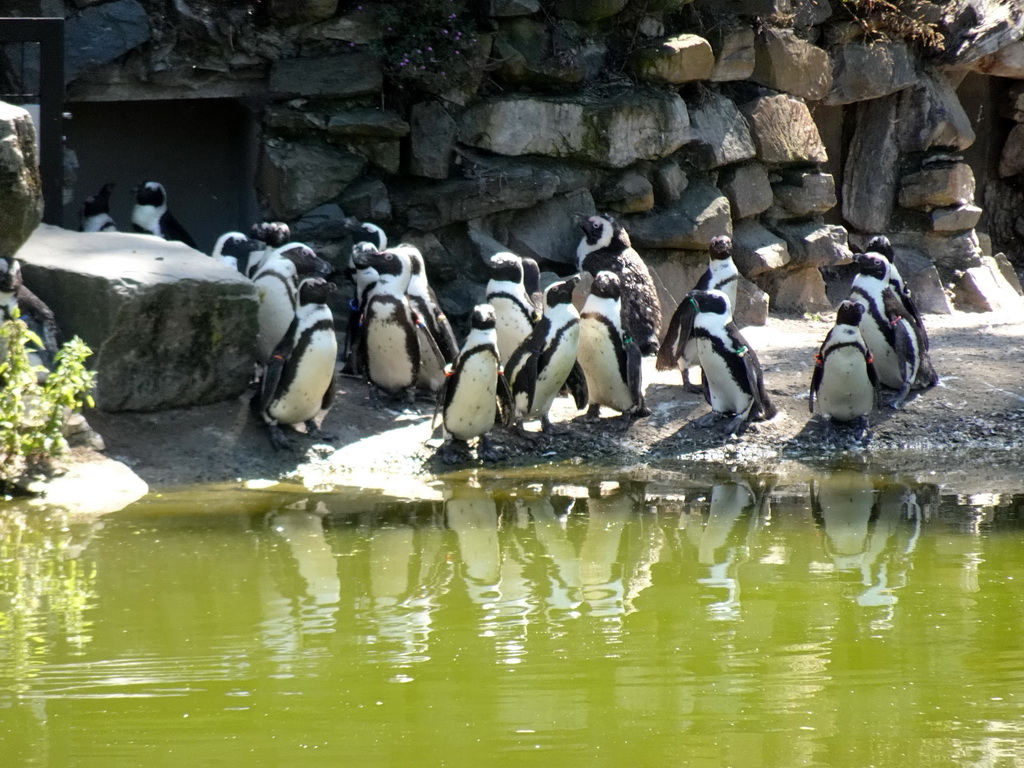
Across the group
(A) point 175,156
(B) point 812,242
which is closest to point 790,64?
(B) point 812,242

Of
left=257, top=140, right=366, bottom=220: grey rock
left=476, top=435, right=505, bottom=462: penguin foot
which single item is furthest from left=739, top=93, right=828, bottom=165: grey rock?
→ left=476, top=435, right=505, bottom=462: penguin foot

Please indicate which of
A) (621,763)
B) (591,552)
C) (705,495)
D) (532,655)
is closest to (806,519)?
(705,495)

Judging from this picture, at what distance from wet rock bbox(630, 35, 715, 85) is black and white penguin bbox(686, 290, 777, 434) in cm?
320

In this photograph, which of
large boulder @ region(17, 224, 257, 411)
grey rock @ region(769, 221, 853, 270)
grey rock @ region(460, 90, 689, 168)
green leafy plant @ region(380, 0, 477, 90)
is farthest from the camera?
grey rock @ region(769, 221, 853, 270)

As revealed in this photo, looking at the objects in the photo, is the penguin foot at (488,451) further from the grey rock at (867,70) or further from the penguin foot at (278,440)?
the grey rock at (867,70)

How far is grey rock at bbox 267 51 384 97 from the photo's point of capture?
9.20m

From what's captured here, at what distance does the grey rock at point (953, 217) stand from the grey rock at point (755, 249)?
1904mm

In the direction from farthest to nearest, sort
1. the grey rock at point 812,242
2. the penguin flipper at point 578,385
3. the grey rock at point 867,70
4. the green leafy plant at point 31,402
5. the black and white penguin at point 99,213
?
the grey rock at point 867,70, the grey rock at point 812,242, the black and white penguin at point 99,213, the penguin flipper at point 578,385, the green leafy plant at point 31,402

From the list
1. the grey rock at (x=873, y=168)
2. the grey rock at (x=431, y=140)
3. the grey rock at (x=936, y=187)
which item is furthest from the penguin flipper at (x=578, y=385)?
the grey rock at (x=936, y=187)

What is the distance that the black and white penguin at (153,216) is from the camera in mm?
9430

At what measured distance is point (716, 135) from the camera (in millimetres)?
10641

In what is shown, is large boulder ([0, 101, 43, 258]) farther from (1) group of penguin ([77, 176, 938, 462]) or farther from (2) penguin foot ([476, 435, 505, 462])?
(2) penguin foot ([476, 435, 505, 462])

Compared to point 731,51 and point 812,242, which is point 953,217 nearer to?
point 812,242

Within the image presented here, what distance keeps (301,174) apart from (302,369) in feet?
8.34
